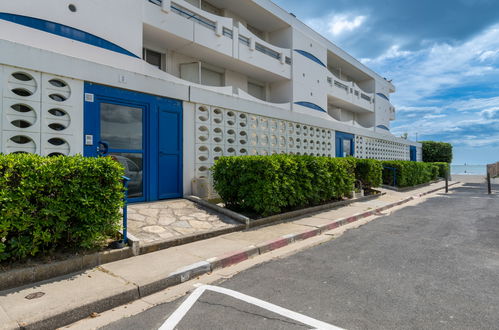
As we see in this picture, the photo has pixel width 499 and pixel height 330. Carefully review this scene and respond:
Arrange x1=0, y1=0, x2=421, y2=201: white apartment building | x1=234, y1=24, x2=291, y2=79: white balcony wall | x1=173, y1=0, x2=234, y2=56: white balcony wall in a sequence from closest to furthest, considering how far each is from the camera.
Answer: x1=0, y1=0, x2=421, y2=201: white apartment building, x1=173, y1=0, x2=234, y2=56: white balcony wall, x1=234, y1=24, x2=291, y2=79: white balcony wall

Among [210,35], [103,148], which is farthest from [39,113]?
[210,35]

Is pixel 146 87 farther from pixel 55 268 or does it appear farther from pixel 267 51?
pixel 267 51

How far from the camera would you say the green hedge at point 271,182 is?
24.0 ft

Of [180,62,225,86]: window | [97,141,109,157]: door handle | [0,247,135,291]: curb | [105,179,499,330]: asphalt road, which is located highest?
[180,62,225,86]: window

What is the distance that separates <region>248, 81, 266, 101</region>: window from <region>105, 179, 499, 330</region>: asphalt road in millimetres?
12817

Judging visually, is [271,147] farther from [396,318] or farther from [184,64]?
[396,318]

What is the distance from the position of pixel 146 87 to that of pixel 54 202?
15.7 ft

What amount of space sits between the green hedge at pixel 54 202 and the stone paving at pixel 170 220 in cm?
109

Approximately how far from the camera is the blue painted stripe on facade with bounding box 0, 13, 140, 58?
699 centimetres

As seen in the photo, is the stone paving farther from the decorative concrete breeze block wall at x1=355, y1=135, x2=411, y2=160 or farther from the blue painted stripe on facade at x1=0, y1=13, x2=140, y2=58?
the decorative concrete breeze block wall at x1=355, y1=135, x2=411, y2=160

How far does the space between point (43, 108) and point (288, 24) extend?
1471 cm

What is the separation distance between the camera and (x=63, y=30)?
771 centimetres

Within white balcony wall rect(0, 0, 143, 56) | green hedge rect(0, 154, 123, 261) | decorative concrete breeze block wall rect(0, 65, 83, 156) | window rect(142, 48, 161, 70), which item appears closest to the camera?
green hedge rect(0, 154, 123, 261)

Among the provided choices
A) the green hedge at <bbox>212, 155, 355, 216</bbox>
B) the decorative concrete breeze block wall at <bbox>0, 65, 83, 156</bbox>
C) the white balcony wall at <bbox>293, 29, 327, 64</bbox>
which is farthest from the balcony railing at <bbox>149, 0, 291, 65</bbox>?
the green hedge at <bbox>212, 155, 355, 216</bbox>
